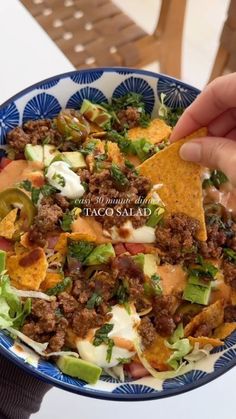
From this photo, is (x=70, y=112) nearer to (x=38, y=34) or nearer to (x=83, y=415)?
(x=38, y=34)

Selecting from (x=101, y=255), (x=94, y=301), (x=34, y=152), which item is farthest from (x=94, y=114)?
(x=94, y=301)

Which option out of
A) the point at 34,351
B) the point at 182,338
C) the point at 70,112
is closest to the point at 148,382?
the point at 182,338

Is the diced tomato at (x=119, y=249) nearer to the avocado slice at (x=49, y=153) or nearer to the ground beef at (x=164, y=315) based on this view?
the ground beef at (x=164, y=315)

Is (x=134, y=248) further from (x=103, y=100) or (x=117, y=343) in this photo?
(x=103, y=100)

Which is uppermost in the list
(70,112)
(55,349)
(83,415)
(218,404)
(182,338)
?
(70,112)

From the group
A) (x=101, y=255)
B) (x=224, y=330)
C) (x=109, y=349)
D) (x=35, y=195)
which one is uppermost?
(x=35, y=195)

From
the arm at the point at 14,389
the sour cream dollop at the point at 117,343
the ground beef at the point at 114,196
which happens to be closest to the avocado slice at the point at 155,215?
the ground beef at the point at 114,196

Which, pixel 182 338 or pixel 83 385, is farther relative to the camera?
pixel 182 338
